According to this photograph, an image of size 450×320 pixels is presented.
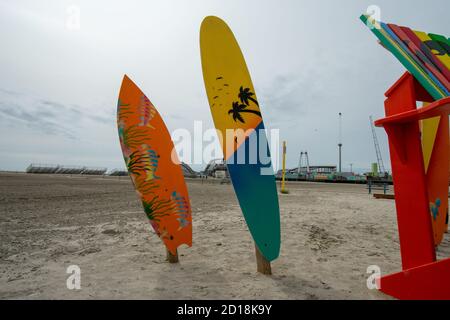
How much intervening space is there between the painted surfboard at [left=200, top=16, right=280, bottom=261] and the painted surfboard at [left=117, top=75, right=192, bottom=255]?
1.26 metres

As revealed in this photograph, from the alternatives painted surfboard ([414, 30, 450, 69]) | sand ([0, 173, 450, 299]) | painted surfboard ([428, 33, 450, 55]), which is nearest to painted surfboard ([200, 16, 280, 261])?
sand ([0, 173, 450, 299])

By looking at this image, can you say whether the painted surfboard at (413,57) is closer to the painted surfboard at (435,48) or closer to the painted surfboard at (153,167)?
the painted surfboard at (435,48)

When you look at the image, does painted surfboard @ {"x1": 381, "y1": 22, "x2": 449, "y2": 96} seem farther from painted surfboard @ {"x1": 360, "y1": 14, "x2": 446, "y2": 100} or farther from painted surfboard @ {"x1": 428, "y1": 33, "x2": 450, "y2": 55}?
painted surfboard @ {"x1": 428, "y1": 33, "x2": 450, "y2": 55}

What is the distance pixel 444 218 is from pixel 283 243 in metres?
3.11

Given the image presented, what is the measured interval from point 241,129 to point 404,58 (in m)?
1.91

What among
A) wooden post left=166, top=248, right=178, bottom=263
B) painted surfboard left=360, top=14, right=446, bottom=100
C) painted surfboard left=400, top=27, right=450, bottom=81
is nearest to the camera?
painted surfboard left=360, top=14, right=446, bottom=100

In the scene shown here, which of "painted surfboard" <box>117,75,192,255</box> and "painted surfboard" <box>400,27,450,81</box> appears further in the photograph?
"painted surfboard" <box>117,75,192,255</box>

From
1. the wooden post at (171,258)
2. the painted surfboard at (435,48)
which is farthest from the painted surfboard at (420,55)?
the wooden post at (171,258)

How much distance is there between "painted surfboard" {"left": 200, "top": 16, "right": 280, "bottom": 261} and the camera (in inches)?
122

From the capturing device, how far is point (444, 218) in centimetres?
471

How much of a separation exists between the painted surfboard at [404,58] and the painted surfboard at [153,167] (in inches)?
126

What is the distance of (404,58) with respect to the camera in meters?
2.62
